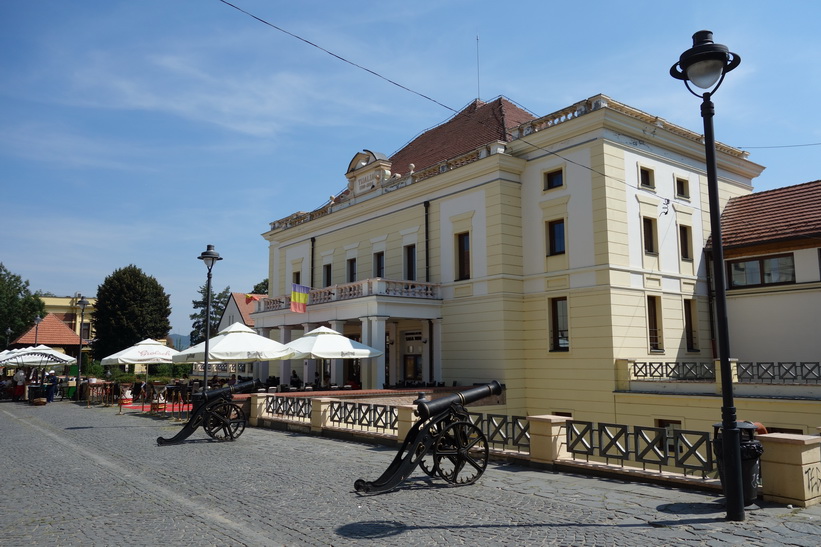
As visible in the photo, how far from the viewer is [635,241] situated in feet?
78.9

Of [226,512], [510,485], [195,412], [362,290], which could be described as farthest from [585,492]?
[362,290]

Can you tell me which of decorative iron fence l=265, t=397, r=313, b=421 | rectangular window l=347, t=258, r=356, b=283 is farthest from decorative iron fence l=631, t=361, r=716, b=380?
rectangular window l=347, t=258, r=356, b=283

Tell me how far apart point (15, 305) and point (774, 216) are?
259 feet

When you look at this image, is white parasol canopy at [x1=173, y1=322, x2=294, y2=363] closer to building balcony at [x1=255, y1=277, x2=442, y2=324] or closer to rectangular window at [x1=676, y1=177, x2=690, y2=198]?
building balcony at [x1=255, y1=277, x2=442, y2=324]

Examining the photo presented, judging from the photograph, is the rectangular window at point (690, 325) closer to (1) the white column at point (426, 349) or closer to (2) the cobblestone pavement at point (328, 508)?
(1) the white column at point (426, 349)

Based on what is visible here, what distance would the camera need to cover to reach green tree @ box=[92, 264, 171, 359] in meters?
64.7

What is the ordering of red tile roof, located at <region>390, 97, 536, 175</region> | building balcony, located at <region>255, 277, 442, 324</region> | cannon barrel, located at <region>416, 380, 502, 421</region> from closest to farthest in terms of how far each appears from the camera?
cannon barrel, located at <region>416, 380, 502, 421</region> → building balcony, located at <region>255, 277, 442, 324</region> → red tile roof, located at <region>390, 97, 536, 175</region>

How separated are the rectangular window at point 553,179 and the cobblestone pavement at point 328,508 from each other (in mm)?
15536

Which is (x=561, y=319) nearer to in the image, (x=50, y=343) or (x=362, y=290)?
(x=362, y=290)

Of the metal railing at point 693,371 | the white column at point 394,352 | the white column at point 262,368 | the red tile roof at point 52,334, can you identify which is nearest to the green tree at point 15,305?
the red tile roof at point 52,334

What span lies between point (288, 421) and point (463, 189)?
13581 mm

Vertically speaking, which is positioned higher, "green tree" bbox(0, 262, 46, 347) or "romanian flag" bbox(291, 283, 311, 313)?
"green tree" bbox(0, 262, 46, 347)

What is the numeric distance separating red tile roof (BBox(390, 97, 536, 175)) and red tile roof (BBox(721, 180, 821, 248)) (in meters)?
10.3

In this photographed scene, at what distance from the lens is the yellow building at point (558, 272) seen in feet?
75.0
